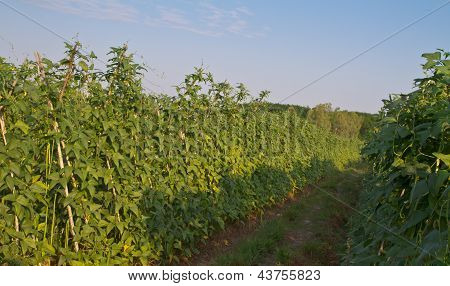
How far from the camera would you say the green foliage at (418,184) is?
2.58 m

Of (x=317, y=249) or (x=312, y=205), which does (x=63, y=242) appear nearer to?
(x=317, y=249)

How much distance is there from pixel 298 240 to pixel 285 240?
29 centimetres

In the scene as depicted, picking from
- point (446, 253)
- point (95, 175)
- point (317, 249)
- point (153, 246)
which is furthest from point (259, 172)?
point (446, 253)

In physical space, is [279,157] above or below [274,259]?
above

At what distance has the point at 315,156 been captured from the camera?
17.2 meters

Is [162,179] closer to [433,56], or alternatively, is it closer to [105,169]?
[105,169]

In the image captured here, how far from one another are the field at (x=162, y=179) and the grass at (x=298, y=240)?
1.3 inches

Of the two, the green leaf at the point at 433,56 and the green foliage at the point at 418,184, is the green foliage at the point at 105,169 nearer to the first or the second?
the green foliage at the point at 418,184

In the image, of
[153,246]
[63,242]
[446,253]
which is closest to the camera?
[446,253]

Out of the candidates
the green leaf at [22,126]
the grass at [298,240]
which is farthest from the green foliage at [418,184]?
the green leaf at [22,126]

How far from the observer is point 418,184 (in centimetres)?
275

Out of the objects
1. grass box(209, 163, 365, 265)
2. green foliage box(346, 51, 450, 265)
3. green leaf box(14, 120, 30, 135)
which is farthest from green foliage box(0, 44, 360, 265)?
green foliage box(346, 51, 450, 265)

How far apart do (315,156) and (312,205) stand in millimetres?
6171

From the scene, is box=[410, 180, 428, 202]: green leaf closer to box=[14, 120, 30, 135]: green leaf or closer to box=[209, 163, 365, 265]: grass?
box=[209, 163, 365, 265]: grass
